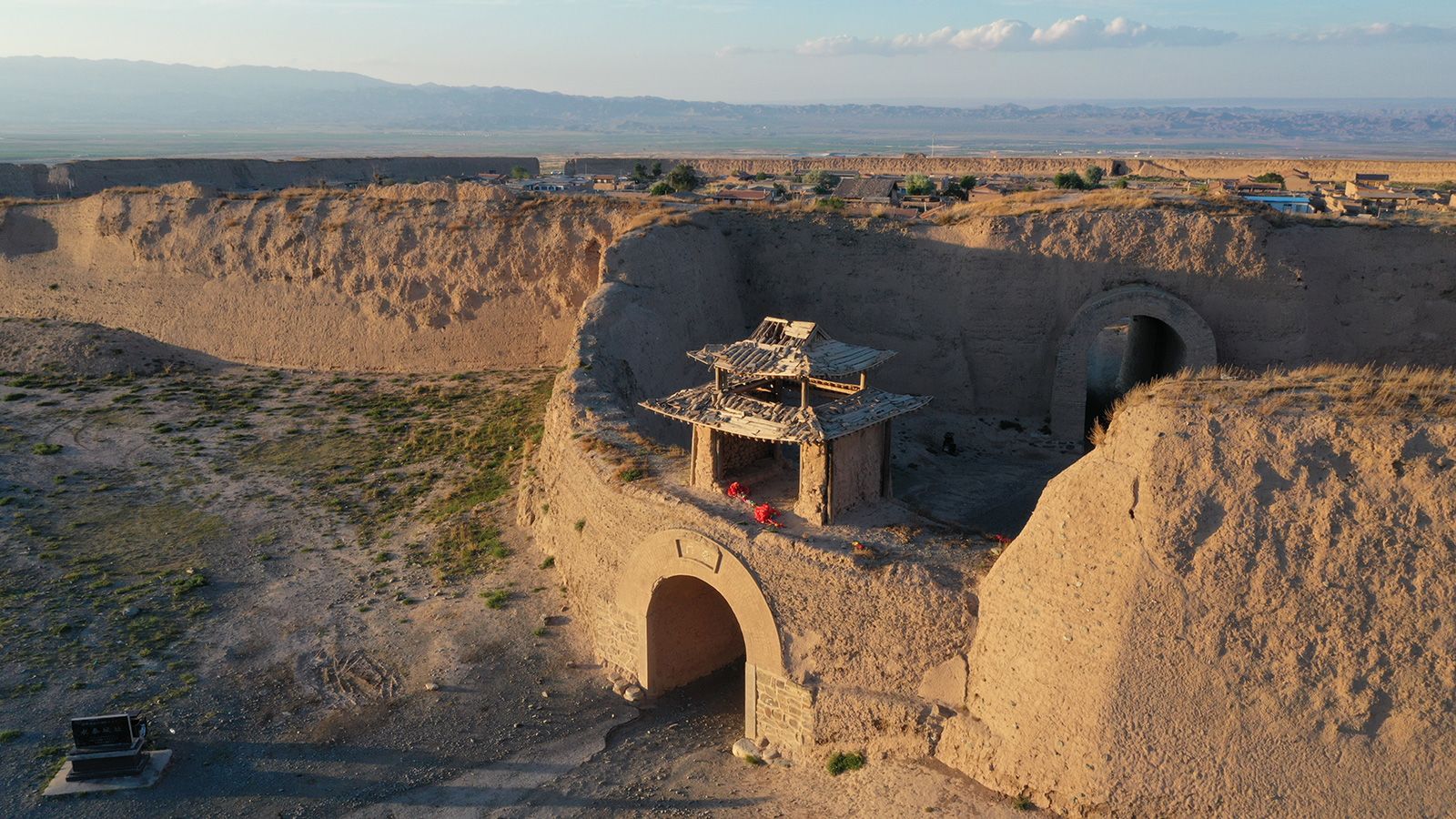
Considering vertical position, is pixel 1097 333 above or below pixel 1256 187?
below

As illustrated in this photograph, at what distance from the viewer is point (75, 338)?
86.5ft

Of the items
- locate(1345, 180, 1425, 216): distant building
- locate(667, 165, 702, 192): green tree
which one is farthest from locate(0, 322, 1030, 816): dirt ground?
locate(667, 165, 702, 192): green tree

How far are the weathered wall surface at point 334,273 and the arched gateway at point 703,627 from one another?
472 inches

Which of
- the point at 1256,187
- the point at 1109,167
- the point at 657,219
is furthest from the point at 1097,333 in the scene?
the point at 1109,167

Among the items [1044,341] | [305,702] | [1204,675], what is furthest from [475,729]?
[1044,341]

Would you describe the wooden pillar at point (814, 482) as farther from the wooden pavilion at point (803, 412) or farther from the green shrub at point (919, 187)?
the green shrub at point (919, 187)

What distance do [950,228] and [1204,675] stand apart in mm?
14430

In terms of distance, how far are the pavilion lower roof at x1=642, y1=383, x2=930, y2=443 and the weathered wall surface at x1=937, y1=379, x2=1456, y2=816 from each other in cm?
300

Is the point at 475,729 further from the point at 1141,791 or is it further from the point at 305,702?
the point at 1141,791

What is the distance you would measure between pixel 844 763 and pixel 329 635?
7970mm

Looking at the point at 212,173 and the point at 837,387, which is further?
the point at 212,173

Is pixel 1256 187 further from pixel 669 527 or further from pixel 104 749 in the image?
pixel 104 749

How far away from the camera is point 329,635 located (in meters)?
14.5

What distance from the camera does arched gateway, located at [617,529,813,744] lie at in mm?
11648
